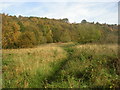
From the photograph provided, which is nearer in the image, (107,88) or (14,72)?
(107,88)

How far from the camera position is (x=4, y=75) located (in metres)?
9.14

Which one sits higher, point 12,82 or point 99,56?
point 99,56

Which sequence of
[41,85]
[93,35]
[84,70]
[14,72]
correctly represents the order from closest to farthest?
[41,85], [84,70], [14,72], [93,35]

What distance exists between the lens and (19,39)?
3703cm

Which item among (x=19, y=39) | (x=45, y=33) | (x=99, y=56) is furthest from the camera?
(x=45, y=33)

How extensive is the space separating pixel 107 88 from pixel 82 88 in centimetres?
83

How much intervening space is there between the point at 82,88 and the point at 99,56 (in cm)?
478

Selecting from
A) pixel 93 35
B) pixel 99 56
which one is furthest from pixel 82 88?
pixel 93 35

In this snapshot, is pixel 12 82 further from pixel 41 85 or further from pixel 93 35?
pixel 93 35

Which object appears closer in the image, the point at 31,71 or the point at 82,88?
the point at 82,88

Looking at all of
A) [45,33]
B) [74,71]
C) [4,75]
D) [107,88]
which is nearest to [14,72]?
[4,75]

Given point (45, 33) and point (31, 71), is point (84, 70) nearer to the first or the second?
point (31, 71)

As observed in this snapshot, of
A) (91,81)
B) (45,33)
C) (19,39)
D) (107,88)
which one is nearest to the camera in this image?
(107,88)

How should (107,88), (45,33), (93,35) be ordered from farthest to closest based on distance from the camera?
(45,33)
(93,35)
(107,88)
